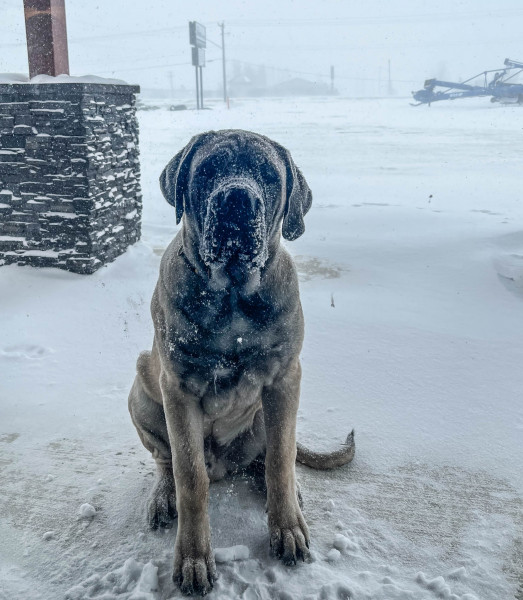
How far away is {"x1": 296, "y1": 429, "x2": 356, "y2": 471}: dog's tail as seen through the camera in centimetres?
262

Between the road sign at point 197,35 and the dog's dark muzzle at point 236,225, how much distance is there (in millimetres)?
11841

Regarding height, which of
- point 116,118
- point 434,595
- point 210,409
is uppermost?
point 116,118

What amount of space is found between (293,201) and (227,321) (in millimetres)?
466

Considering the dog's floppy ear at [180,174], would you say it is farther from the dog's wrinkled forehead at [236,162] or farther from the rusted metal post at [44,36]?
the rusted metal post at [44,36]

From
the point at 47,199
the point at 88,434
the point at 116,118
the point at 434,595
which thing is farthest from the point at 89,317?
the point at 434,595

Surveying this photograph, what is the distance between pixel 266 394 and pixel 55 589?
0.98 meters

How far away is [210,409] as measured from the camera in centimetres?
203

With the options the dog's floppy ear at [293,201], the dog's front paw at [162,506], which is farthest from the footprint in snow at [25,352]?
the dog's floppy ear at [293,201]

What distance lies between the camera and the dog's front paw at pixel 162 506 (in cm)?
228

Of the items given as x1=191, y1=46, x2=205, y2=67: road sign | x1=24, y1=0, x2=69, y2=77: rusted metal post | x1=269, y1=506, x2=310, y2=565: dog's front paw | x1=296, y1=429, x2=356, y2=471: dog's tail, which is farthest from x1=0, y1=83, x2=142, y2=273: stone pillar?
x1=191, y1=46, x2=205, y2=67: road sign

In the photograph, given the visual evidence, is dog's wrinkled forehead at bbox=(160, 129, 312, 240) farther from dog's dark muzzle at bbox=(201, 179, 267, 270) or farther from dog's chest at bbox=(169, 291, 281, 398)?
dog's chest at bbox=(169, 291, 281, 398)

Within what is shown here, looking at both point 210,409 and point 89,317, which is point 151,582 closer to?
point 210,409

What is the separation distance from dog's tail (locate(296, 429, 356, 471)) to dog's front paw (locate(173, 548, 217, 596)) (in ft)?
2.38

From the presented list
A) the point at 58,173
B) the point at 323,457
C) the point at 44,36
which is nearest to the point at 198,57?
the point at 44,36
